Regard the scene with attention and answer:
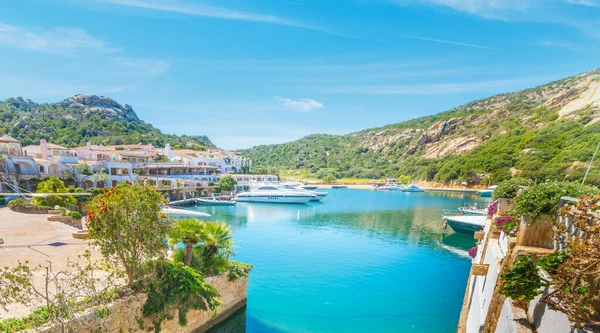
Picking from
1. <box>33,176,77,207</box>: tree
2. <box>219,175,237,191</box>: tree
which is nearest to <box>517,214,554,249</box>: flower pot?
<box>33,176,77,207</box>: tree

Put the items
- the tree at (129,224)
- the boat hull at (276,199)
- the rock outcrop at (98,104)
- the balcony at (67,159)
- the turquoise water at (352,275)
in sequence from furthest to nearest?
the rock outcrop at (98,104) < the boat hull at (276,199) < the balcony at (67,159) < the turquoise water at (352,275) < the tree at (129,224)

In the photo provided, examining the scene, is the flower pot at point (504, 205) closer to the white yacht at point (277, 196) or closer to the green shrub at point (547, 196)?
the green shrub at point (547, 196)

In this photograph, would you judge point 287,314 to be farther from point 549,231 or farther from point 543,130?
point 543,130

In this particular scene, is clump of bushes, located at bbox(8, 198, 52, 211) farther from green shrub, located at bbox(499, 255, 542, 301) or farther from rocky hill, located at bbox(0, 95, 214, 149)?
rocky hill, located at bbox(0, 95, 214, 149)

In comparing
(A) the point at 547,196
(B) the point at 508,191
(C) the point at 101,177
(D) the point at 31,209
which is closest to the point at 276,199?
(C) the point at 101,177

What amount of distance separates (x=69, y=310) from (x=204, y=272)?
488cm

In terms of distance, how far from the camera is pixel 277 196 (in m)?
53.8

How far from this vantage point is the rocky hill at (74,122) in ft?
261

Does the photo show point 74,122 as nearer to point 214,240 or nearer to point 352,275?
point 214,240

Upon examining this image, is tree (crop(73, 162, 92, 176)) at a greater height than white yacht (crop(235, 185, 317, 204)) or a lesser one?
greater

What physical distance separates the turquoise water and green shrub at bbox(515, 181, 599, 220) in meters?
7.60

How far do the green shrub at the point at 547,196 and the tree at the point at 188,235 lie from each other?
420 inches

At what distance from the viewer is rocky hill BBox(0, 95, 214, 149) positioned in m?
79.6

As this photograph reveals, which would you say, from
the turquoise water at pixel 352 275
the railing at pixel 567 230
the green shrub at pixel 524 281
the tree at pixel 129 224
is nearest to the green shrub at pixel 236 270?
the turquoise water at pixel 352 275
